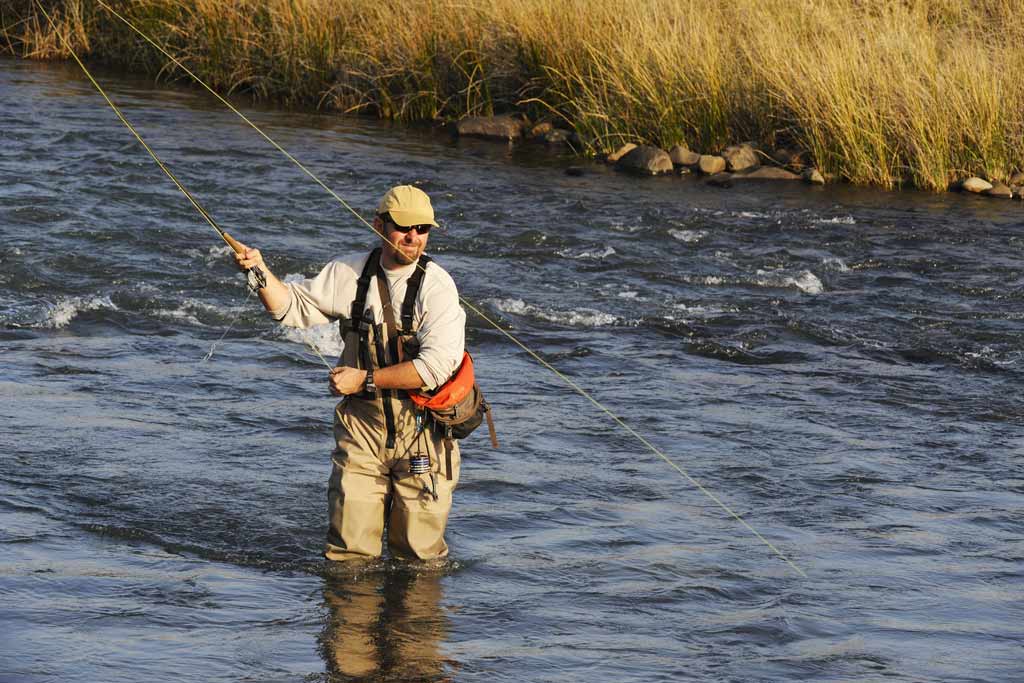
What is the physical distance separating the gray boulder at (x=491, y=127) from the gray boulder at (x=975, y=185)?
5066mm

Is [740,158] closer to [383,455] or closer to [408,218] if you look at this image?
[383,455]

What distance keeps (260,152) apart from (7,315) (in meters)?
6.17

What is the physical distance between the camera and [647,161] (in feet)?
52.7

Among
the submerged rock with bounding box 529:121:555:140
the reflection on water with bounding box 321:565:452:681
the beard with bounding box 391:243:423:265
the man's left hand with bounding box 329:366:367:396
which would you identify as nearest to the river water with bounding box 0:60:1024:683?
the reflection on water with bounding box 321:565:452:681

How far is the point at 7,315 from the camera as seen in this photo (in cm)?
993

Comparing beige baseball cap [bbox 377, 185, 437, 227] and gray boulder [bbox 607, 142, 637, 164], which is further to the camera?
gray boulder [bbox 607, 142, 637, 164]

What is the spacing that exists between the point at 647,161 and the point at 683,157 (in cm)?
41

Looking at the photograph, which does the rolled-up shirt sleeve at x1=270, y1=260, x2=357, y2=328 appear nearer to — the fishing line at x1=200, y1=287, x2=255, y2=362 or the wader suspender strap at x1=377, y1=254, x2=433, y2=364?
the wader suspender strap at x1=377, y1=254, x2=433, y2=364

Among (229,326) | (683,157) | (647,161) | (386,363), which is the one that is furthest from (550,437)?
(683,157)

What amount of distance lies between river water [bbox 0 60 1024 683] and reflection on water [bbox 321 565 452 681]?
0.05 ft

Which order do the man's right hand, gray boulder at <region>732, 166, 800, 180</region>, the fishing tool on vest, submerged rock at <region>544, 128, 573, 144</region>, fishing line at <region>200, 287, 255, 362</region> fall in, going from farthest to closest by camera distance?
submerged rock at <region>544, 128, 573, 144</region>
gray boulder at <region>732, 166, 800, 180</region>
fishing line at <region>200, 287, 255, 362</region>
the fishing tool on vest
the man's right hand

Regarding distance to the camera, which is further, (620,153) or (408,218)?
(620,153)

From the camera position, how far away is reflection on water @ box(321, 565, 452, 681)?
5254 millimetres

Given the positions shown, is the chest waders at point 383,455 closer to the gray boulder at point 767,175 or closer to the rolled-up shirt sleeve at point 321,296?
the rolled-up shirt sleeve at point 321,296
